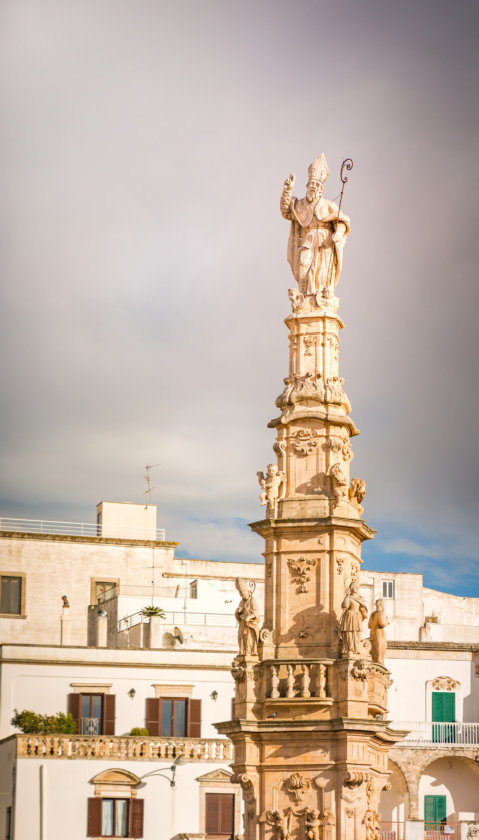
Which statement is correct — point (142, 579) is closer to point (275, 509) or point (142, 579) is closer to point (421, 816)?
point (421, 816)

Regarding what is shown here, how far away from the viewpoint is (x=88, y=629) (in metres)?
58.5

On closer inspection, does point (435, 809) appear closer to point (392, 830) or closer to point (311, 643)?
point (392, 830)

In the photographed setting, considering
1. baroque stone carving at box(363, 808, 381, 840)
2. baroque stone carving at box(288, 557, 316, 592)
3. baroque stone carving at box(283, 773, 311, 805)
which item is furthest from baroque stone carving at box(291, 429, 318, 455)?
baroque stone carving at box(363, 808, 381, 840)

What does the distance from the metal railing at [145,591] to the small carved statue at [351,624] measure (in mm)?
29361

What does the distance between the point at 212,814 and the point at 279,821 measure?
19622 millimetres

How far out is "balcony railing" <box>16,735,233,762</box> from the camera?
153 feet

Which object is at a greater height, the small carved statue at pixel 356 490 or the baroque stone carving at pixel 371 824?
the small carved statue at pixel 356 490

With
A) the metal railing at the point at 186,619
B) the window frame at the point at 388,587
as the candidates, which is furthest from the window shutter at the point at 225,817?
the window frame at the point at 388,587

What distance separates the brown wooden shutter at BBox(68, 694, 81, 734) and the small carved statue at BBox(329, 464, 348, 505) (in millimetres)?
21507

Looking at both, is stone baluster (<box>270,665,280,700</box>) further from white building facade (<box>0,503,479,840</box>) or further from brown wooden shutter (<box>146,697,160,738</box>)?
brown wooden shutter (<box>146,697,160,738</box>)

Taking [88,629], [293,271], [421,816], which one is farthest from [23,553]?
[293,271]

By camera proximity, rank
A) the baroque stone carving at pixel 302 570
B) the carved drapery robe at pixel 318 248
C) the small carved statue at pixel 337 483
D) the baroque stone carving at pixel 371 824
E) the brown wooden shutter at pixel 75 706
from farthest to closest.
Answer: the brown wooden shutter at pixel 75 706 → the carved drapery robe at pixel 318 248 → the small carved statue at pixel 337 483 → the baroque stone carving at pixel 302 570 → the baroque stone carving at pixel 371 824

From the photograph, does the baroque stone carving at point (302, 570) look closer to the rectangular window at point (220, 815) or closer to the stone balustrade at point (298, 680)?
the stone balustrade at point (298, 680)

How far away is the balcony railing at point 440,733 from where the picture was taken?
176ft
